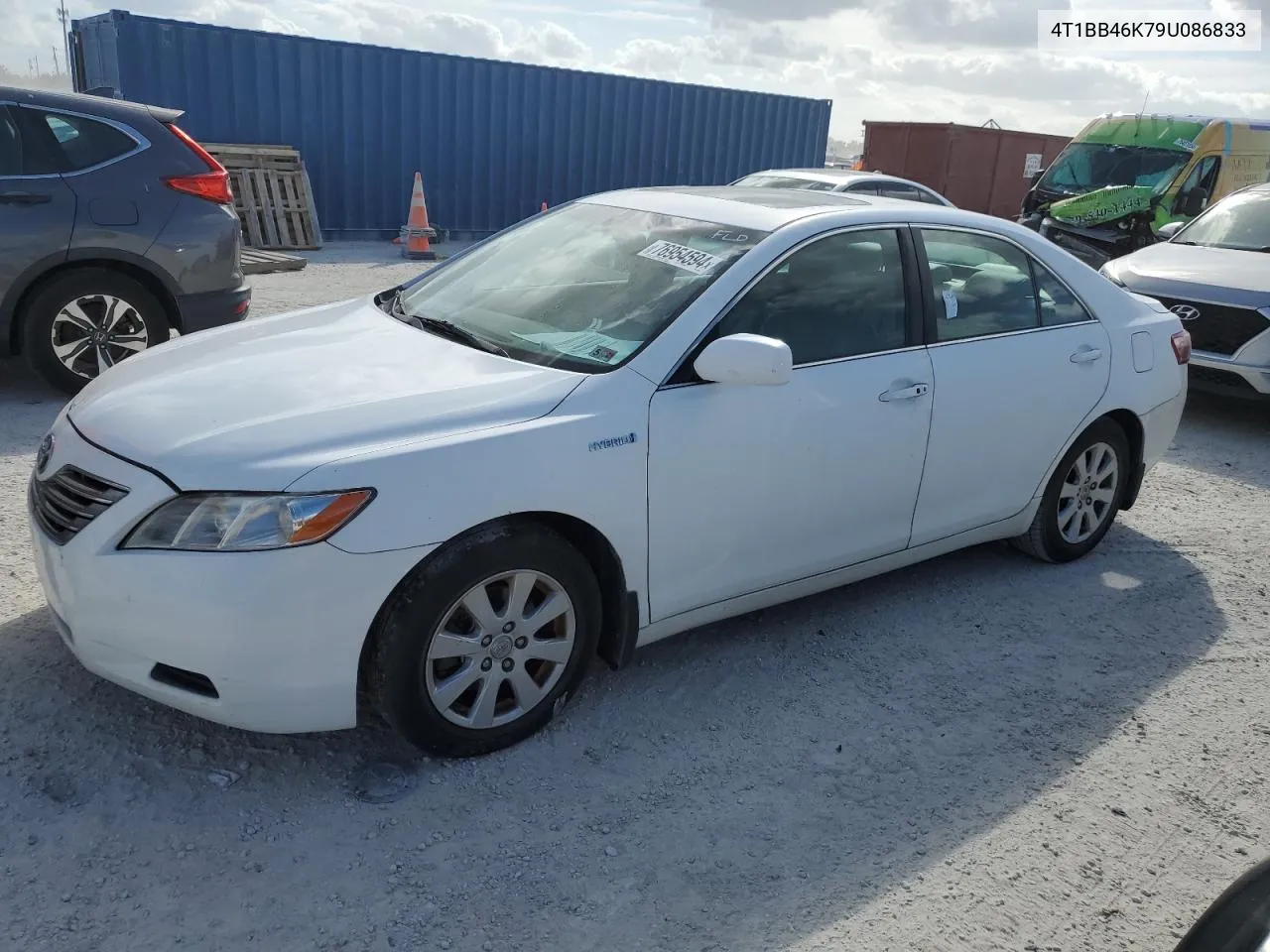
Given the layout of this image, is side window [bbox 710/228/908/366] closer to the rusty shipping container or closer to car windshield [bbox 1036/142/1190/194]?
car windshield [bbox 1036/142/1190/194]

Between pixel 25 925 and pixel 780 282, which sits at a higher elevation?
pixel 780 282

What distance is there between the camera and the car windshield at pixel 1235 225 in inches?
329

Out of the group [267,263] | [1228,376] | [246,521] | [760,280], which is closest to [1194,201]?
[1228,376]

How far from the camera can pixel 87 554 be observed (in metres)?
2.69

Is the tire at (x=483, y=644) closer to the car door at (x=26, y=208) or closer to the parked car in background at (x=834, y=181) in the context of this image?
the car door at (x=26, y=208)

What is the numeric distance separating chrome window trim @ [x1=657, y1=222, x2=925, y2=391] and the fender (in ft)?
13.5

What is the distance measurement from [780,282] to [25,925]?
8.79 feet

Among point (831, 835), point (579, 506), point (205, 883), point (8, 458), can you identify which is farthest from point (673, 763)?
point (8, 458)

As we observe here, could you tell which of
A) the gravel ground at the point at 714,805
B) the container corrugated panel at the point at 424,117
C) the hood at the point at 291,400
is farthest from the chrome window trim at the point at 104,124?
the container corrugated panel at the point at 424,117

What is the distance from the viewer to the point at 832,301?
3.64 meters

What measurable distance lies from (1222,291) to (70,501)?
7.30 metres

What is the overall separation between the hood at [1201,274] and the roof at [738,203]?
172 inches

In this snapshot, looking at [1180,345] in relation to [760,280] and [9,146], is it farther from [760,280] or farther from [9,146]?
[9,146]

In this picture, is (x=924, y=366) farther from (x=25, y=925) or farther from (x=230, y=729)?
(x=25, y=925)
